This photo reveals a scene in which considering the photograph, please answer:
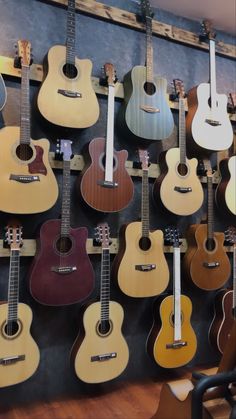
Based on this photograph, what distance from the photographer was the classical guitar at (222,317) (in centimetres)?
264

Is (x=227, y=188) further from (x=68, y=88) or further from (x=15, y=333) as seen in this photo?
(x=15, y=333)

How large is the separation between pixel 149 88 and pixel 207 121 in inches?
19.5

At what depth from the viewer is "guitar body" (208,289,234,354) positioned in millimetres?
2645

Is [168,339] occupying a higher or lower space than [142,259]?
lower

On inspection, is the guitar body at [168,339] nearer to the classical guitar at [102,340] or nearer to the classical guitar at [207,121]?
the classical guitar at [102,340]

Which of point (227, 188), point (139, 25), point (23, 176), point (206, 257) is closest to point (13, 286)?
point (23, 176)

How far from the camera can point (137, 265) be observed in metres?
2.32

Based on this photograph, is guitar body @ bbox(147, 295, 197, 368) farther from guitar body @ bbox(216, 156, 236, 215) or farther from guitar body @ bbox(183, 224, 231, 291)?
guitar body @ bbox(216, 156, 236, 215)

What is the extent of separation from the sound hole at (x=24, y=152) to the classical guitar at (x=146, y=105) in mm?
662

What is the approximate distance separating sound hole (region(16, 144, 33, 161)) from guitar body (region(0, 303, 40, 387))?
0.81 meters

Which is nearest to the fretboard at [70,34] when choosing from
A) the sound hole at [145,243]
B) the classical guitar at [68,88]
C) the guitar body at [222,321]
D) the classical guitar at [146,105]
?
the classical guitar at [68,88]

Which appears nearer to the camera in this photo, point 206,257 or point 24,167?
point 24,167

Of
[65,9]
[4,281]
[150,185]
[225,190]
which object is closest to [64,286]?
[4,281]

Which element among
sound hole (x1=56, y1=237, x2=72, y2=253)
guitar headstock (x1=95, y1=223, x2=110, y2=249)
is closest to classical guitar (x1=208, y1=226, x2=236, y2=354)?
guitar headstock (x1=95, y1=223, x2=110, y2=249)
